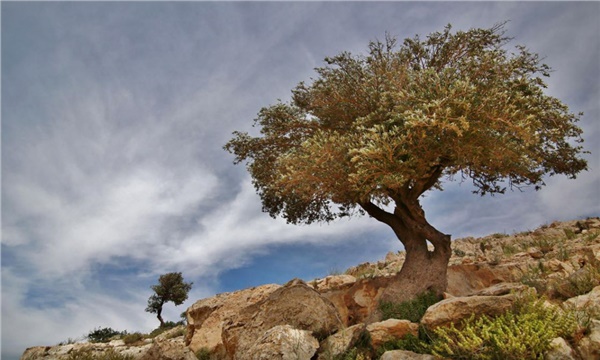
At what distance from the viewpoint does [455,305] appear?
9297mm

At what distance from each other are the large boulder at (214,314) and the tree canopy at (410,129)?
5.11 metres

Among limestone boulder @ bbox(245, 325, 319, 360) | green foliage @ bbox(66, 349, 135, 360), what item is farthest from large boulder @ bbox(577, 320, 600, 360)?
green foliage @ bbox(66, 349, 135, 360)

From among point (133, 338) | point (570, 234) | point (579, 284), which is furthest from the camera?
point (133, 338)

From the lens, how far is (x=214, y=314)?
672 inches

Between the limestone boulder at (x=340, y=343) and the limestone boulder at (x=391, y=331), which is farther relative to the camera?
the limestone boulder at (x=391, y=331)

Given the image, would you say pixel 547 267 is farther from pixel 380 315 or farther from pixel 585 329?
pixel 585 329

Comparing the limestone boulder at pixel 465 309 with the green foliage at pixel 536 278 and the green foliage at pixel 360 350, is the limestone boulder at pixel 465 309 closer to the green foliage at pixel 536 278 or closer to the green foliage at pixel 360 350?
the green foliage at pixel 360 350

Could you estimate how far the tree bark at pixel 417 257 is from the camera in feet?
48.5

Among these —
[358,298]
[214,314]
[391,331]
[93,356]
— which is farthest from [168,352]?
[358,298]

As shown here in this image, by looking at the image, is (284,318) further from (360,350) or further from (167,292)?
(167,292)

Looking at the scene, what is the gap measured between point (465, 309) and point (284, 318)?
580 cm

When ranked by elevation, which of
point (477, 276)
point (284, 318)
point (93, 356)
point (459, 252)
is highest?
point (459, 252)

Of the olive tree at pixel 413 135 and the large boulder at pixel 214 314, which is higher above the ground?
the olive tree at pixel 413 135

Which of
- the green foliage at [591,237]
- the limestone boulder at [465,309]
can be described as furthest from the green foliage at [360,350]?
the green foliage at [591,237]
